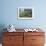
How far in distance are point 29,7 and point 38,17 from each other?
451 millimetres

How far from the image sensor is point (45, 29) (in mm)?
4223

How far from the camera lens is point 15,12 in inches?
165

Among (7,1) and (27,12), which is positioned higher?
(7,1)

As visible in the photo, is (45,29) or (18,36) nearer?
(18,36)

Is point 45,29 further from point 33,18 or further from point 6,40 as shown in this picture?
point 6,40

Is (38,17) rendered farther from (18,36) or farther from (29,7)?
(18,36)

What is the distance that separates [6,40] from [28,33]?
A: 675 mm

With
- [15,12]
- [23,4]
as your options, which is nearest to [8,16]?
[15,12]

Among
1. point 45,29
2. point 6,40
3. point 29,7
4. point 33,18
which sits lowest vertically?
point 6,40

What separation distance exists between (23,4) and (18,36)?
1139 millimetres

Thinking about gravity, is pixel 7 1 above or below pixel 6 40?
above

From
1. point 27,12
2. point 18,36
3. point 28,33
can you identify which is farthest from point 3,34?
point 27,12

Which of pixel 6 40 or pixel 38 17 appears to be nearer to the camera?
pixel 6 40

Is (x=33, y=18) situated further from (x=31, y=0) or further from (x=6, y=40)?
(x=6, y=40)
